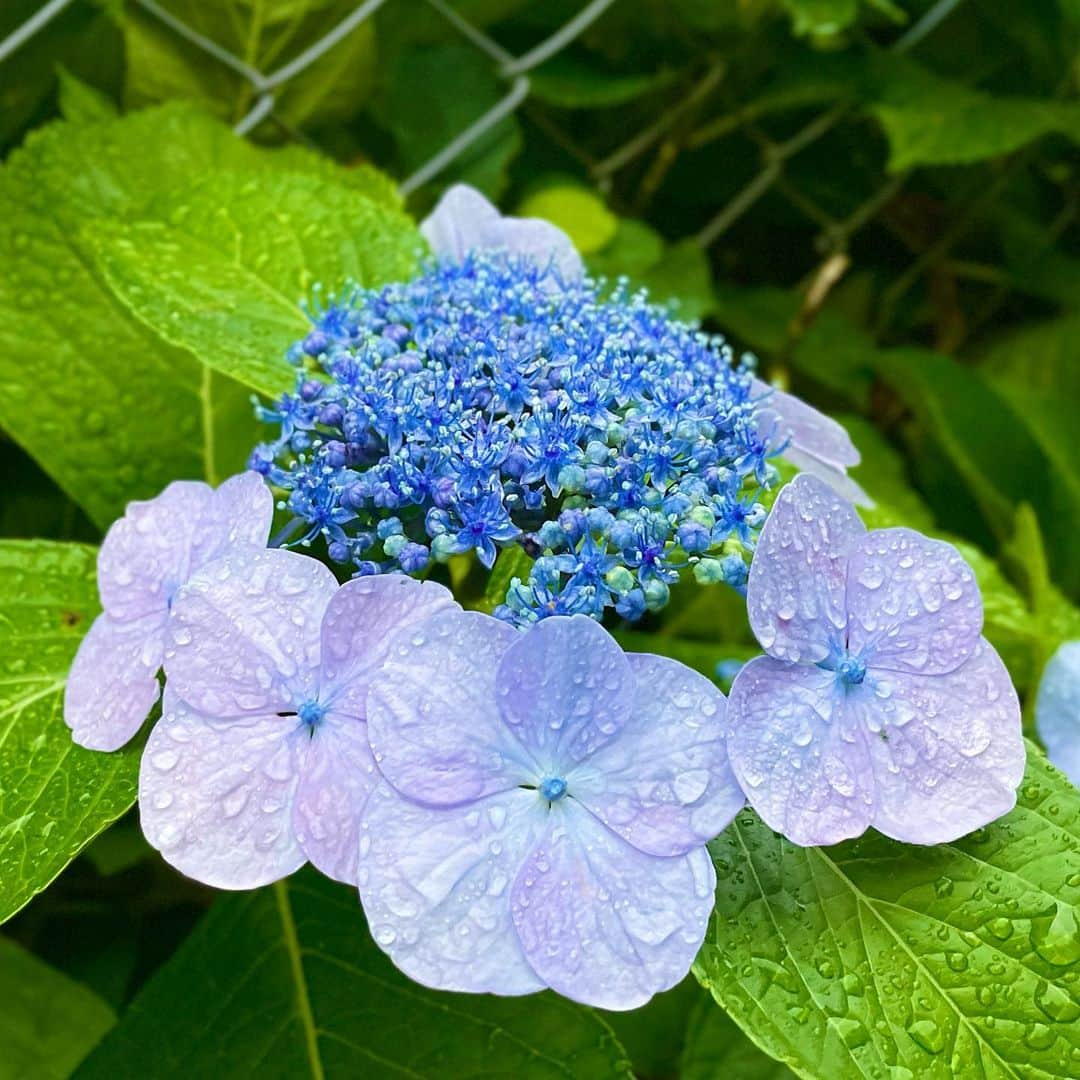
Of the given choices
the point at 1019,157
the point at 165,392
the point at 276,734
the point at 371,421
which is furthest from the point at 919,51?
the point at 276,734

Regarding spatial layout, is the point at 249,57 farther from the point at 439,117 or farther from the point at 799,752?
the point at 799,752

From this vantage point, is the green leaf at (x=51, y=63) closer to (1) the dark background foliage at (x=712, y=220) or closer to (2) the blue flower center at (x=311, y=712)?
(1) the dark background foliage at (x=712, y=220)

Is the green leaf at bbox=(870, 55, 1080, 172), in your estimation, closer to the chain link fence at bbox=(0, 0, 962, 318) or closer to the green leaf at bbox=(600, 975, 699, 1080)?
the chain link fence at bbox=(0, 0, 962, 318)

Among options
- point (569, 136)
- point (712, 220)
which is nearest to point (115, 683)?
point (569, 136)

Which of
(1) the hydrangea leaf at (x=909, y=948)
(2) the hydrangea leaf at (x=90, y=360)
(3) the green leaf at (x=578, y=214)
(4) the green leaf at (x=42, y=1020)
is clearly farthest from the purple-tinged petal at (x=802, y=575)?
(3) the green leaf at (x=578, y=214)

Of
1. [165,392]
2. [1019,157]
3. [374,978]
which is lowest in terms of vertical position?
[374,978]

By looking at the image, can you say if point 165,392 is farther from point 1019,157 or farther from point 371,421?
point 1019,157
